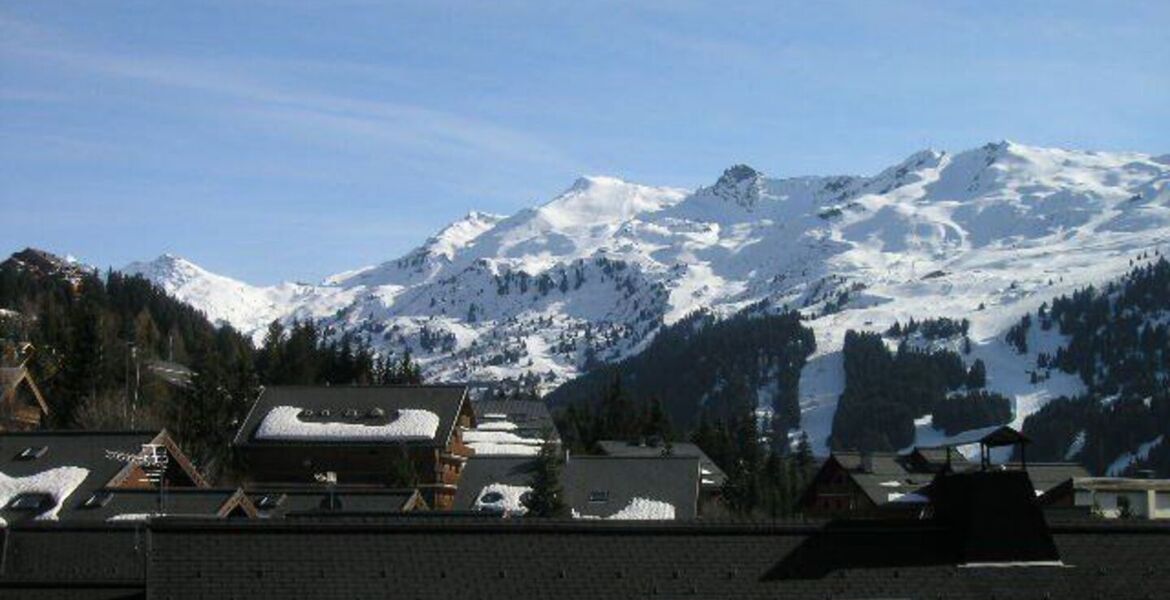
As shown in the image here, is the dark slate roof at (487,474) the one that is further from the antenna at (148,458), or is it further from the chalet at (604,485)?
the antenna at (148,458)

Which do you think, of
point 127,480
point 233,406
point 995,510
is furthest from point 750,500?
point 995,510

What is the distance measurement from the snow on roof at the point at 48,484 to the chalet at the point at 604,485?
709 inches

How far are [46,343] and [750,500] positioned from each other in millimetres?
47735

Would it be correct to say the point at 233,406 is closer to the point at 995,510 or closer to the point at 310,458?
the point at 310,458

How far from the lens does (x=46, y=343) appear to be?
10831 centimetres

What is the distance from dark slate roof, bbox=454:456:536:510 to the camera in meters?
73.1

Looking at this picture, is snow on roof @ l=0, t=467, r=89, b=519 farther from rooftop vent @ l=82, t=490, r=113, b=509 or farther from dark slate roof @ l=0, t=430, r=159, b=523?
rooftop vent @ l=82, t=490, r=113, b=509

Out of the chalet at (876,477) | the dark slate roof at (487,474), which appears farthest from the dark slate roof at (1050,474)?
the dark slate roof at (487,474)

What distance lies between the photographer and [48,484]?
56.9 metres

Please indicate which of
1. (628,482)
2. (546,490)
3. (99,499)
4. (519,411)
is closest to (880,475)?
(519,411)

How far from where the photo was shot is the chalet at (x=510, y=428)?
10069 centimetres

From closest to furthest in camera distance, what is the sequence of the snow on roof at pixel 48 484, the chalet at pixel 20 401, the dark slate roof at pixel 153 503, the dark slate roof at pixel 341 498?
the dark slate roof at pixel 153 503 → the dark slate roof at pixel 341 498 → the snow on roof at pixel 48 484 → the chalet at pixel 20 401

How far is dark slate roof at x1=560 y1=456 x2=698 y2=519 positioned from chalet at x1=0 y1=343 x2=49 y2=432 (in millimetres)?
26293

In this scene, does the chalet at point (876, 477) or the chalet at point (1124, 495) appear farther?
the chalet at point (876, 477)
